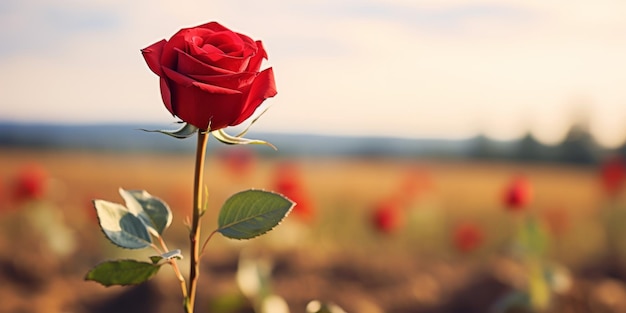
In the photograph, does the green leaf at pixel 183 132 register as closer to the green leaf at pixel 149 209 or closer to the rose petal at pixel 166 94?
the rose petal at pixel 166 94

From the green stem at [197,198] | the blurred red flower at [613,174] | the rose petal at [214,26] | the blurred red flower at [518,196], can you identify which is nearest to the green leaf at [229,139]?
the green stem at [197,198]

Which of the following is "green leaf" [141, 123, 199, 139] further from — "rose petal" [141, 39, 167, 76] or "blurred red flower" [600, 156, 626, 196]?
"blurred red flower" [600, 156, 626, 196]

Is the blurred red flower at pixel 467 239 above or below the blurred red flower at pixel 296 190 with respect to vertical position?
below

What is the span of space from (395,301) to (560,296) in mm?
607

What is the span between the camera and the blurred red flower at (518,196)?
7.79ft

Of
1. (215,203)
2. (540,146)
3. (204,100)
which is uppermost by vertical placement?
(204,100)

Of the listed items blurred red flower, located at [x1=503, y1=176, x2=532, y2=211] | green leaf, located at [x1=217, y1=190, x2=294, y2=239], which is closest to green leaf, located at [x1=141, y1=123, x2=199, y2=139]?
green leaf, located at [x1=217, y1=190, x2=294, y2=239]

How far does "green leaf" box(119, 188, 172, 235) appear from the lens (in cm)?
100

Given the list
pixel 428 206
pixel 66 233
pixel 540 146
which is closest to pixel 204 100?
pixel 66 233

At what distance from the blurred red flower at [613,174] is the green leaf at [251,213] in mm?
3210

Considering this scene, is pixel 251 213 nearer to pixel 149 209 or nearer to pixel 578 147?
pixel 149 209

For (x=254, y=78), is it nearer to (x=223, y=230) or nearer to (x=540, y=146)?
(x=223, y=230)

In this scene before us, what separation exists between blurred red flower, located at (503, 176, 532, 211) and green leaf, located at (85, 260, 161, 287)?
164cm

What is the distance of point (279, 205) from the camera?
36.9 inches
